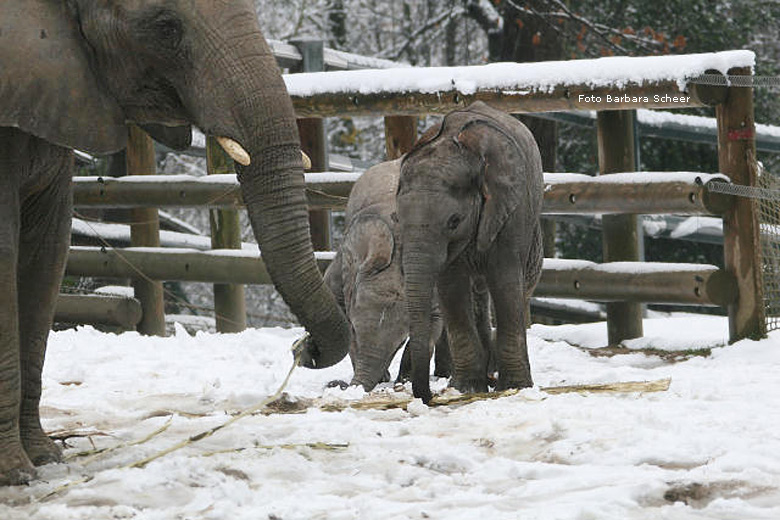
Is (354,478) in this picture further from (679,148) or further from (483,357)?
(679,148)

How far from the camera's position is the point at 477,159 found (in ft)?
22.1

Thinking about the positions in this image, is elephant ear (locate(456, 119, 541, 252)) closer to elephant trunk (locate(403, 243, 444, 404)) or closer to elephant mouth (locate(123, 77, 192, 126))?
elephant trunk (locate(403, 243, 444, 404))

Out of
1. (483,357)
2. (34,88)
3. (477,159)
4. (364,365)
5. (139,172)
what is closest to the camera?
(34,88)

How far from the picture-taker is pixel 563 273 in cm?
977

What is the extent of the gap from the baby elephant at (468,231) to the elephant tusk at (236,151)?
1.84 metres

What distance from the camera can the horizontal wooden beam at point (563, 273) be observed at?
8.93m

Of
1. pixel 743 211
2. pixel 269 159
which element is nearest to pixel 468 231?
pixel 269 159

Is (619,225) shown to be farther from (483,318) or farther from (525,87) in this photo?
(483,318)

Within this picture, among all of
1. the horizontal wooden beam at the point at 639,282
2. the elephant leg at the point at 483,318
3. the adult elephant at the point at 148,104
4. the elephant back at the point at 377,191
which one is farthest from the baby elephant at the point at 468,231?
the horizontal wooden beam at the point at 639,282

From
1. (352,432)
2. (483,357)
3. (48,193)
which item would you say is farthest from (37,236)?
(483,357)

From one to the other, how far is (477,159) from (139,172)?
18.6 ft

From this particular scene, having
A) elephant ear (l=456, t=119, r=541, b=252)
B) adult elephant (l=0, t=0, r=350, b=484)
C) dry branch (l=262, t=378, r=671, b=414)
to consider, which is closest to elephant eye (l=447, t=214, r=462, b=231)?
elephant ear (l=456, t=119, r=541, b=252)

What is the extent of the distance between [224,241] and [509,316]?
16.3 feet

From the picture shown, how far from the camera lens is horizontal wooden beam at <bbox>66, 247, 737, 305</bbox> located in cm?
893
